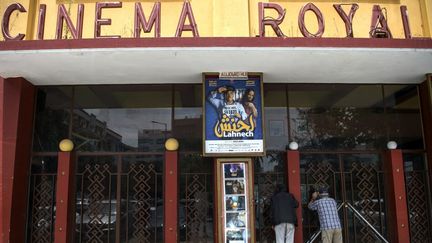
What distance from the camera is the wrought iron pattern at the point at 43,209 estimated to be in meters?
8.88

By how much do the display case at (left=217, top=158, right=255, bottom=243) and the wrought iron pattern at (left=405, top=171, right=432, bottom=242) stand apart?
342cm

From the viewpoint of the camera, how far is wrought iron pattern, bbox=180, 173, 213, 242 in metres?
8.80

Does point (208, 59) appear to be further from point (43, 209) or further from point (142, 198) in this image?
point (43, 209)

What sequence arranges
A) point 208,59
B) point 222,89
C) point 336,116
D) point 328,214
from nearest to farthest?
point 208,59, point 328,214, point 222,89, point 336,116

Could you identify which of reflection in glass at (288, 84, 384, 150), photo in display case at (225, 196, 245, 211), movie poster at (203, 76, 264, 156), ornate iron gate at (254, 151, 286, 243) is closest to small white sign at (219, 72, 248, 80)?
movie poster at (203, 76, 264, 156)

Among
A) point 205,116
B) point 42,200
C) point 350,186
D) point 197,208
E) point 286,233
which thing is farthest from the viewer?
point 350,186

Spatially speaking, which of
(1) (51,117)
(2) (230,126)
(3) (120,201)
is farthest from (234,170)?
(1) (51,117)

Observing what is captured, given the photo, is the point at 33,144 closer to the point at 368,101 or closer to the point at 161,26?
the point at 161,26

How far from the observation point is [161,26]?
8797 mm

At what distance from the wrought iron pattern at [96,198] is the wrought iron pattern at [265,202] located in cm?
296

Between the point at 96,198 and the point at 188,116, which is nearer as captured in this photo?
the point at 96,198

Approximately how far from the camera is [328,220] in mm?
8359

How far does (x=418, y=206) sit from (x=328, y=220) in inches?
88.5

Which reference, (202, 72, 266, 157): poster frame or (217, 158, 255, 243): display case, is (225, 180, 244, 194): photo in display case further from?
(202, 72, 266, 157): poster frame
